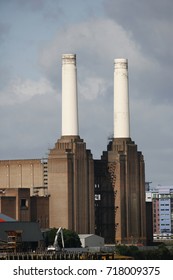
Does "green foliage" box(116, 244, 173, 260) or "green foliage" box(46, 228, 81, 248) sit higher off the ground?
"green foliage" box(46, 228, 81, 248)

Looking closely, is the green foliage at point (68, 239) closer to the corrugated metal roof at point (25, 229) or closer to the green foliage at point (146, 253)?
the green foliage at point (146, 253)

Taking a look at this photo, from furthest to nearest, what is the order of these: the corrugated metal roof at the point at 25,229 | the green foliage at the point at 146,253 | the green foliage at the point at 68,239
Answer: the green foliage at the point at 68,239 → the green foliage at the point at 146,253 → the corrugated metal roof at the point at 25,229

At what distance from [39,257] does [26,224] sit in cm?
6137

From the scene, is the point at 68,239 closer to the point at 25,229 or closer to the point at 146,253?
the point at 146,253

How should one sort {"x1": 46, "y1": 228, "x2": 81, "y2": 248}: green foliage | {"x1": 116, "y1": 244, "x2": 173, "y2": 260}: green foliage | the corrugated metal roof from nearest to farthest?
the corrugated metal roof, {"x1": 116, "y1": 244, "x2": 173, "y2": 260}: green foliage, {"x1": 46, "y1": 228, "x2": 81, "y2": 248}: green foliage

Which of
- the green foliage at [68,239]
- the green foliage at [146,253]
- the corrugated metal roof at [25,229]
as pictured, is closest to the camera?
the corrugated metal roof at [25,229]

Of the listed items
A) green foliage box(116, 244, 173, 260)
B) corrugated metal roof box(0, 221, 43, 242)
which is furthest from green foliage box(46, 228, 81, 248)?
corrugated metal roof box(0, 221, 43, 242)

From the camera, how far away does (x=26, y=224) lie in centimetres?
17100

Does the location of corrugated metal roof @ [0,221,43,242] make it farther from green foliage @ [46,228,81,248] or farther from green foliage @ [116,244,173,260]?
green foliage @ [46,228,81,248]

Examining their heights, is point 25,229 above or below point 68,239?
above

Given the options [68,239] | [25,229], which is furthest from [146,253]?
[68,239]

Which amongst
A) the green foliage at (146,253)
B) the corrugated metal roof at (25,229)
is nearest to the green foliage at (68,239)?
the green foliage at (146,253)

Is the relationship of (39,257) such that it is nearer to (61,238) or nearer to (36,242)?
(36,242)
